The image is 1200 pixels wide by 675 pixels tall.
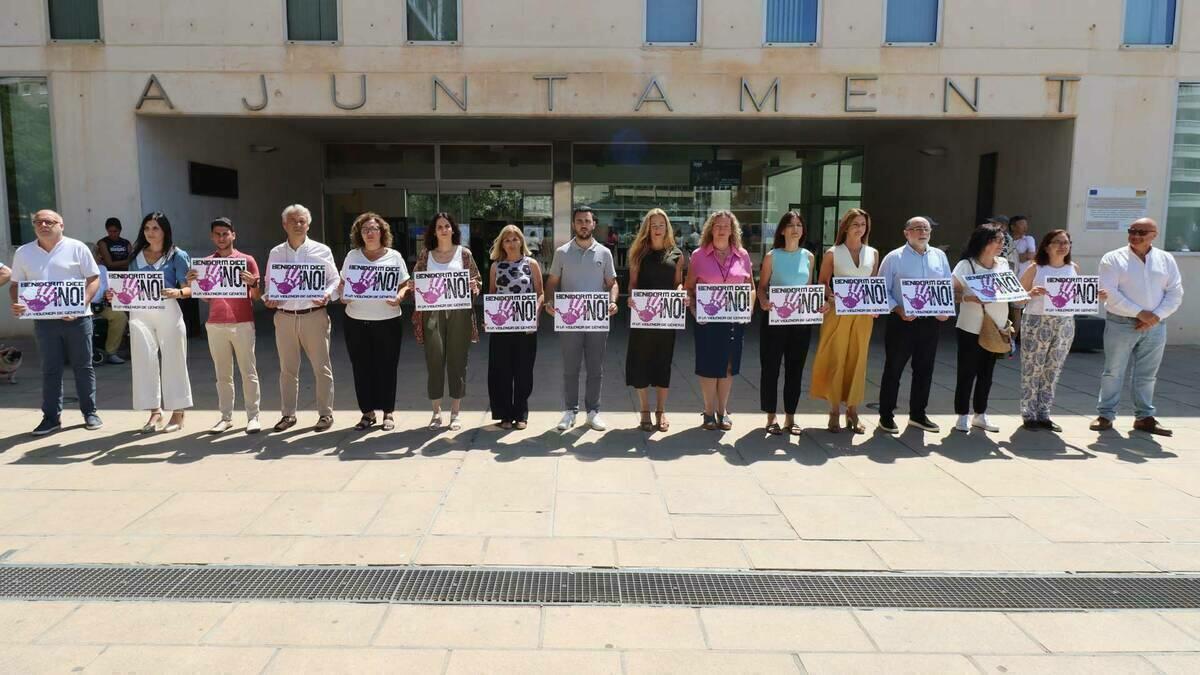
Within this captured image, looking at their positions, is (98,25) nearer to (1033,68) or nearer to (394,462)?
(394,462)

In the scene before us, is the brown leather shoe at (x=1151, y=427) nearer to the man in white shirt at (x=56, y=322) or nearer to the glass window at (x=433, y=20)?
the man in white shirt at (x=56, y=322)

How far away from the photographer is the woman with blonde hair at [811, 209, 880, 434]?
21.2 feet

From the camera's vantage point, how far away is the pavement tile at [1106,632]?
11.1 feet

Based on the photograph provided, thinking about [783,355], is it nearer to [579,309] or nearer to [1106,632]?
[579,309]

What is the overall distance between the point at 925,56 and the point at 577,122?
225 inches

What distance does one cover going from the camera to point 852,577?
4031 mm

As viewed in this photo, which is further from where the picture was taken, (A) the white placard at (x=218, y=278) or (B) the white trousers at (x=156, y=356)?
(B) the white trousers at (x=156, y=356)

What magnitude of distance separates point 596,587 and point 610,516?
95 centimetres

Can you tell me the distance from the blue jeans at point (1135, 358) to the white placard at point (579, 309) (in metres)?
4.45

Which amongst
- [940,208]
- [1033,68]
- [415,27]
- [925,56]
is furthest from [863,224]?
[940,208]

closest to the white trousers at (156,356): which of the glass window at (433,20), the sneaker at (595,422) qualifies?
the sneaker at (595,422)

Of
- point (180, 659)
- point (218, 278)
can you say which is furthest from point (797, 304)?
point (180, 659)

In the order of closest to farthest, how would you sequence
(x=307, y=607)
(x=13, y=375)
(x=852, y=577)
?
(x=307, y=607) → (x=852, y=577) → (x=13, y=375)

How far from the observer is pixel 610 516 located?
4809 mm
